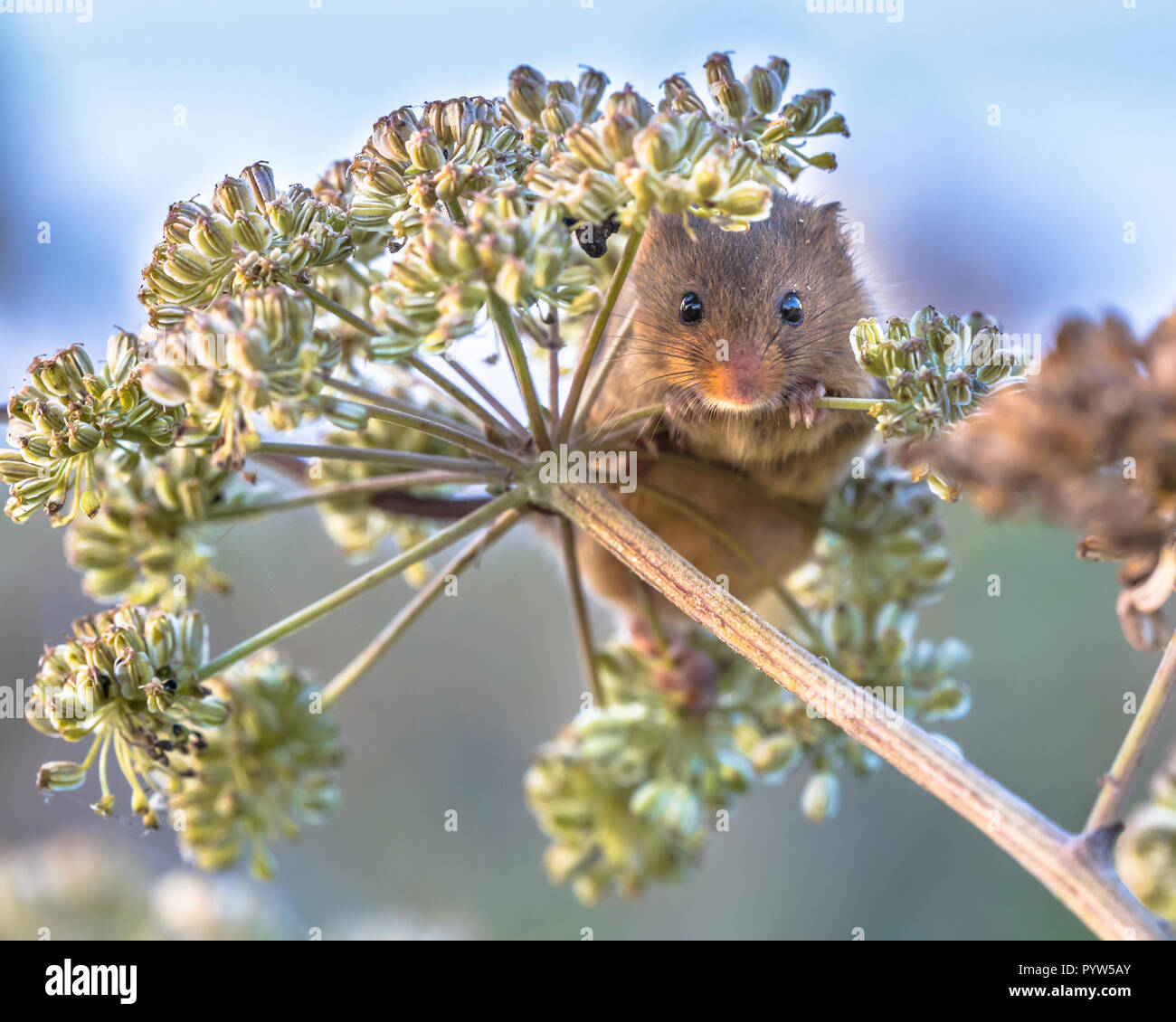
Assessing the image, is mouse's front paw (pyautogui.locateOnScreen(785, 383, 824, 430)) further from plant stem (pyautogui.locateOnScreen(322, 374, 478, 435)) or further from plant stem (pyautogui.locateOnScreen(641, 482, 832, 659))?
plant stem (pyautogui.locateOnScreen(322, 374, 478, 435))

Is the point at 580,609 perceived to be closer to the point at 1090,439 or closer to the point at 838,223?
the point at 838,223

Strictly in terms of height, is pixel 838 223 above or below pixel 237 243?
above

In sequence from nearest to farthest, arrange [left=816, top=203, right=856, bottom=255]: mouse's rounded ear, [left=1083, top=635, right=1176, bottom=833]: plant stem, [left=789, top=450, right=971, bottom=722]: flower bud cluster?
[left=1083, top=635, right=1176, bottom=833]: plant stem → [left=816, top=203, right=856, bottom=255]: mouse's rounded ear → [left=789, top=450, right=971, bottom=722]: flower bud cluster

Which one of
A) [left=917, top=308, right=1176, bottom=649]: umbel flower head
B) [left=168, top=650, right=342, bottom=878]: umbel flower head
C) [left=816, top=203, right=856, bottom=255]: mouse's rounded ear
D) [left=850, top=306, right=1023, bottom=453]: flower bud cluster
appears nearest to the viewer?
[left=917, top=308, right=1176, bottom=649]: umbel flower head

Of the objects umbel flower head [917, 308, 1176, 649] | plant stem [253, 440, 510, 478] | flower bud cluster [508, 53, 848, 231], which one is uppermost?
flower bud cluster [508, 53, 848, 231]

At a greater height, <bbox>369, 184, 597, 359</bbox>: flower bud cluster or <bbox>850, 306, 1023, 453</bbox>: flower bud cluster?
<bbox>369, 184, 597, 359</bbox>: flower bud cluster

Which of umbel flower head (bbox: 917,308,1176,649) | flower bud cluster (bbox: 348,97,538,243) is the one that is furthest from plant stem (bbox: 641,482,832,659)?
umbel flower head (bbox: 917,308,1176,649)

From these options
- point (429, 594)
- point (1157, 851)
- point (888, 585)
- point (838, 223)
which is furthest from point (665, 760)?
point (838, 223)
